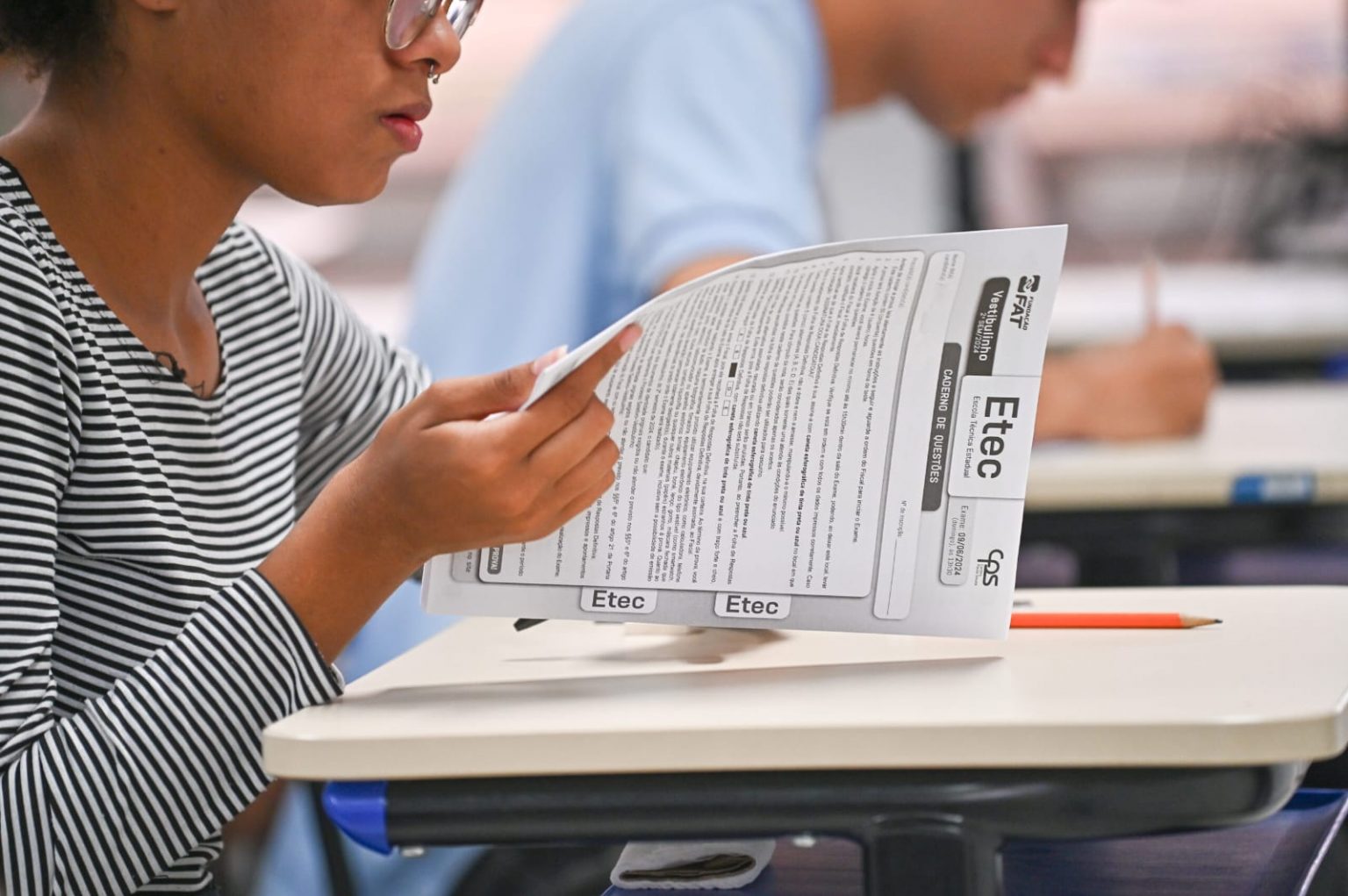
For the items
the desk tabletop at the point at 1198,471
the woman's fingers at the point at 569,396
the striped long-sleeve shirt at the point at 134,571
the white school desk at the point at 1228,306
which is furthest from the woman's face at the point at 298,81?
the white school desk at the point at 1228,306

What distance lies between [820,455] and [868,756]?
0.21 metres

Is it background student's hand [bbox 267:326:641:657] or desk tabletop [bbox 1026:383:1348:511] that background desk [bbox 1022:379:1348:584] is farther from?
background student's hand [bbox 267:326:641:657]

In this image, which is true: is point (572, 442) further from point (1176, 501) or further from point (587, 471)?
point (1176, 501)

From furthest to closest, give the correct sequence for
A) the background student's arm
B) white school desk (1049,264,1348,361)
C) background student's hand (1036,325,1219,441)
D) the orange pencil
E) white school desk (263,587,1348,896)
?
white school desk (1049,264,1348,361) < background student's hand (1036,325,1219,441) < the background student's arm < the orange pencil < white school desk (263,587,1348,896)

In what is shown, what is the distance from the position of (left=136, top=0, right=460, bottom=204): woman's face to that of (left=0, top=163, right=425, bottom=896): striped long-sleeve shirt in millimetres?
109

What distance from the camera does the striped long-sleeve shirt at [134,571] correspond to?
0.71 metres

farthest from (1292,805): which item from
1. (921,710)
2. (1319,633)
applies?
(921,710)

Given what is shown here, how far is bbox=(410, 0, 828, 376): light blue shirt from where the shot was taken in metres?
1.53

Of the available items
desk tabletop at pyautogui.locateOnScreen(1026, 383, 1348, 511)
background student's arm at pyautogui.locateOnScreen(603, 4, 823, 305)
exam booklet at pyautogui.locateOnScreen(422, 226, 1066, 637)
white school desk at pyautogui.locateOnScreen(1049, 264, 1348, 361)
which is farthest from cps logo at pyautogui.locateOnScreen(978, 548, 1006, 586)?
white school desk at pyautogui.locateOnScreen(1049, 264, 1348, 361)

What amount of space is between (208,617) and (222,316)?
0.34 m

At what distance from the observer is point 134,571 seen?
0.86 m

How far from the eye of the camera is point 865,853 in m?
0.63

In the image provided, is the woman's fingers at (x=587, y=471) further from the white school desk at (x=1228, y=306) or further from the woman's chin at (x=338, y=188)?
the white school desk at (x=1228, y=306)

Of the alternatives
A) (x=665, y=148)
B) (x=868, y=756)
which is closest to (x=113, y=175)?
(x=868, y=756)
